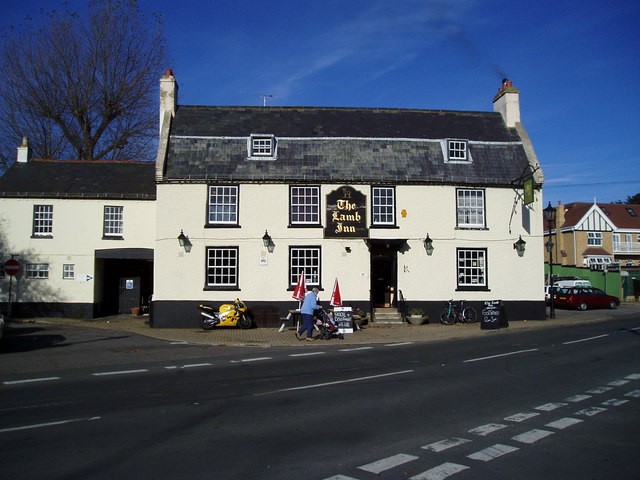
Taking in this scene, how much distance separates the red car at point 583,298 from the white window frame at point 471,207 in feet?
43.4

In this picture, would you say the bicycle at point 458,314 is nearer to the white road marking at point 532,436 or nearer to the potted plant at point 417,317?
the potted plant at point 417,317

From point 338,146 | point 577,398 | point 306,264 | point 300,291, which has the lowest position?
point 577,398

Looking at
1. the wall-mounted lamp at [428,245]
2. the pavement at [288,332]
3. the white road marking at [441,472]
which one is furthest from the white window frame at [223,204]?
the white road marking at [441,472]

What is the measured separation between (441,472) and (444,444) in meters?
0.94

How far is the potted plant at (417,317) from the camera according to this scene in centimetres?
2275

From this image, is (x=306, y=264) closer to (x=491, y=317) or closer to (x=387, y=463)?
(x=491, y=317)

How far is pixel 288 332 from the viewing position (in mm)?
20812

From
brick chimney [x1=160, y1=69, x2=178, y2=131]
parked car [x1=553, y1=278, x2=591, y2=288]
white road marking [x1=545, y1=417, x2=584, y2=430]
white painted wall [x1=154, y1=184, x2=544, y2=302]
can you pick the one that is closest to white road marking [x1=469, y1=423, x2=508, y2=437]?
white road marking [x1=545, y1=417, x2=584, y2=430]

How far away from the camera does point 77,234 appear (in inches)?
1033

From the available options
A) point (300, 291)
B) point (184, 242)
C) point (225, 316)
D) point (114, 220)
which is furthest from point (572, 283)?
point (114, 220)

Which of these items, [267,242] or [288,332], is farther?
[267,242]

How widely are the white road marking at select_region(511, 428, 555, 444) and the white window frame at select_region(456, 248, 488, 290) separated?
17186mm

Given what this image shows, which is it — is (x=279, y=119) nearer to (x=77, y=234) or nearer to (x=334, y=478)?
(x=77, y=234)

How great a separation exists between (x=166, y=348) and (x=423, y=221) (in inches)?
483
